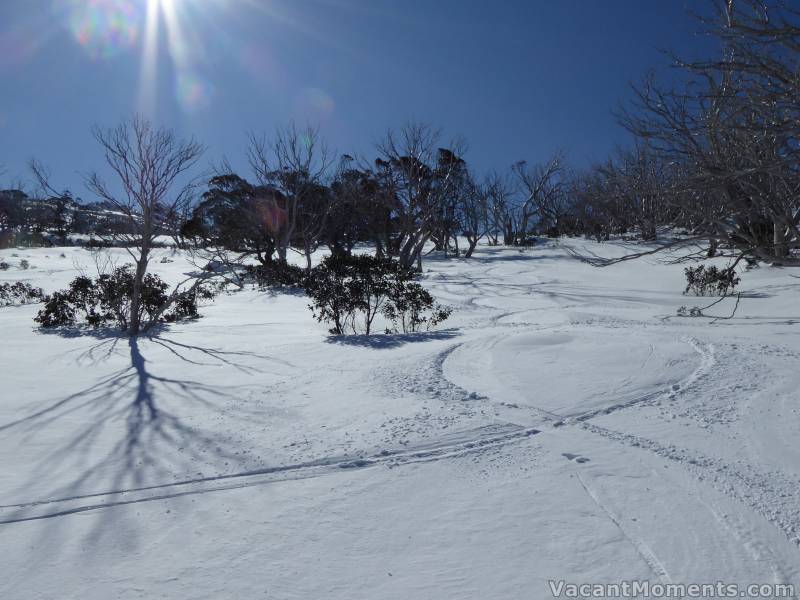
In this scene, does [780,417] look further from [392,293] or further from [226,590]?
[392,293]

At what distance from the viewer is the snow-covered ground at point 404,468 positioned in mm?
2010

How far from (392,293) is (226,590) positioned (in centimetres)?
675

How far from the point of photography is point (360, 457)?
121 inches

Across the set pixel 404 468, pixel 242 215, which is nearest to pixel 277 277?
pixel 242 215

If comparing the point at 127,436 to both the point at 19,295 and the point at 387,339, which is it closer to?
the point at 387,339

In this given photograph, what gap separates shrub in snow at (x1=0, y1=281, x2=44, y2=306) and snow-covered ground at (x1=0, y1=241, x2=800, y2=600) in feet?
29.6

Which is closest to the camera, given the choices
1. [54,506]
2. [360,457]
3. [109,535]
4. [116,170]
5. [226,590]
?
[226,590]

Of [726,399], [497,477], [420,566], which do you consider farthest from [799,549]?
[726,399]

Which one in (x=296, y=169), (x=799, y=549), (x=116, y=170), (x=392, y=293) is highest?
(x=296, y=169)

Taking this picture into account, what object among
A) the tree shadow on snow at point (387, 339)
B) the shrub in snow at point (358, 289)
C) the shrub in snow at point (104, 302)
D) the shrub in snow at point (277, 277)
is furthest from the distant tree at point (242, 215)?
the tree shadow on snow at point (387, 339)

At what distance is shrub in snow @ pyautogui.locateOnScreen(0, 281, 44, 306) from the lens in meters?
13.3

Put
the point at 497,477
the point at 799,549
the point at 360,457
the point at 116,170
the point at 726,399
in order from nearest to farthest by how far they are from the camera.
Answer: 1. the point at 799,549
2. the point at 497,477
3. the point at 360,457
4. the point at 726,399
5. the point at 116,170

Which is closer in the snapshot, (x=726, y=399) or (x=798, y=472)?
(x=798, y=472)

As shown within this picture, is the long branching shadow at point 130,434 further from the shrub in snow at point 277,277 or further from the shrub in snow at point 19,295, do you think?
the shrub in snow at point 277,277
